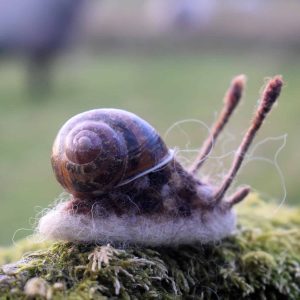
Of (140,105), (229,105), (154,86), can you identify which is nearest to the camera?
(229,105)

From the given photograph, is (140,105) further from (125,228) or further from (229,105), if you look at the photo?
(125,228)

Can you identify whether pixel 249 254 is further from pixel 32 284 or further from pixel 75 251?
pixel 32 284

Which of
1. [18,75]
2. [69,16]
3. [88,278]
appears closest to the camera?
[88,278]

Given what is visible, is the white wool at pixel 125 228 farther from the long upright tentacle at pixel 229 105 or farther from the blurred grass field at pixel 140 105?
the blurred grass field at pixel 140 105

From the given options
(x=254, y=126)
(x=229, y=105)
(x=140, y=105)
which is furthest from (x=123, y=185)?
(x=140, y=105)

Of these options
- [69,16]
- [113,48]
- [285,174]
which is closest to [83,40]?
[113,48]

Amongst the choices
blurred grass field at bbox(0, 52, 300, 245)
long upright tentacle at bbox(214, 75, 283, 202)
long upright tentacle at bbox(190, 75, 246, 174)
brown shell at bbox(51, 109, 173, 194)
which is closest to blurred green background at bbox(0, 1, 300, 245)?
blurred grass field at bbox(0, 52, 300, 245)

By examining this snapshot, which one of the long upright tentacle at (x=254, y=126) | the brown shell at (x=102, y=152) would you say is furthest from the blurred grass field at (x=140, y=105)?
the brown shell at (x=102, y=152)

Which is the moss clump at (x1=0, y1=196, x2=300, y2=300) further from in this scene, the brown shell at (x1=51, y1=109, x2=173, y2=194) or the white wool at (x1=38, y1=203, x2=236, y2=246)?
the brown shell at (x1=51, y1=109, x2=173, y2=194)
